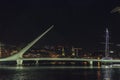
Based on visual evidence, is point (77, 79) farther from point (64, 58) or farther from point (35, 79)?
point (64, 58)

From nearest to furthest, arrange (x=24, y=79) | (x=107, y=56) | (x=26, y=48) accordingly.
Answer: (x=24, y=79)
(x=26, y=48)
(x=107, y=56)

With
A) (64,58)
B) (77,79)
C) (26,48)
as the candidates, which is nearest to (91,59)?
(64,58)

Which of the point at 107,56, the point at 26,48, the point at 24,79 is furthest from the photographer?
the point at 107,56

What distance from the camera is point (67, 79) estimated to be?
213 ft

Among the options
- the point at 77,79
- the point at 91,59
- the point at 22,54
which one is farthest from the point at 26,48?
the point at 77,79

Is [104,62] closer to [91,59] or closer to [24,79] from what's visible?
[91,59]

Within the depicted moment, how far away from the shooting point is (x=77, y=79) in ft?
216

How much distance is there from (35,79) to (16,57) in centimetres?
6917

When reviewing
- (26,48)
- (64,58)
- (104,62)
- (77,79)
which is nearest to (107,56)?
(104,62)

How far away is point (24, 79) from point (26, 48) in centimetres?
6664

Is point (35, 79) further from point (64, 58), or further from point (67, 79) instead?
point (64, 58)

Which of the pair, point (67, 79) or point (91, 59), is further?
point (91, 59)

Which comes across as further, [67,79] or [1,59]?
[1,59]

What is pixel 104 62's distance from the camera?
14312 centimetres
